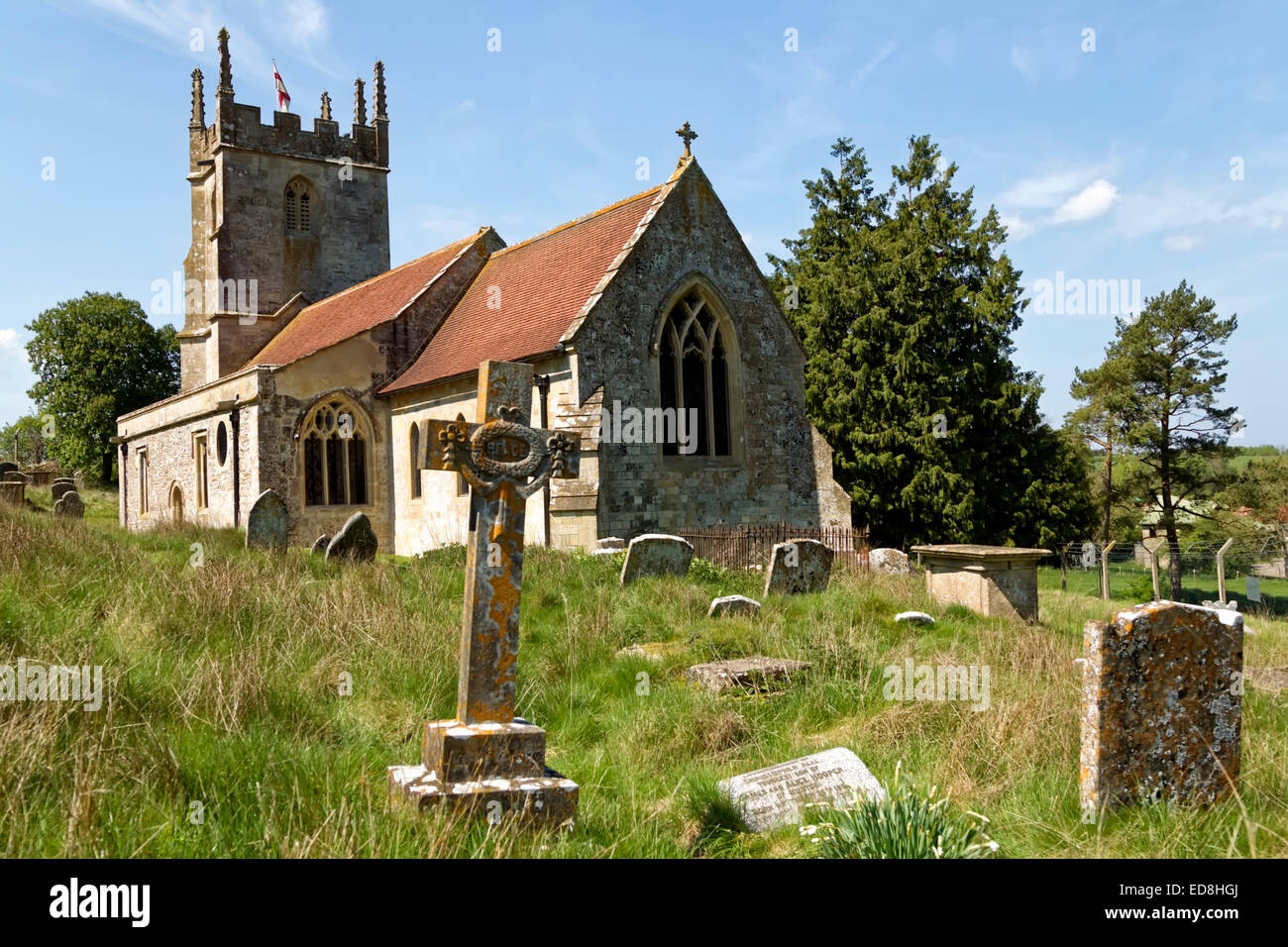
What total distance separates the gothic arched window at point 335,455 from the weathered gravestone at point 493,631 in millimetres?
15979

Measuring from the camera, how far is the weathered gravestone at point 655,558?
11.5 m

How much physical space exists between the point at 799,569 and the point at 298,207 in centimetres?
2314

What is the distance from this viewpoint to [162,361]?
4419cm

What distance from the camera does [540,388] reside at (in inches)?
651

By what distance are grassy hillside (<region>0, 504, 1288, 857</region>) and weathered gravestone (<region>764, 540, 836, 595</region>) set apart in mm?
1436

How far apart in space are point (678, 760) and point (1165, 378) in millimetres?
35015

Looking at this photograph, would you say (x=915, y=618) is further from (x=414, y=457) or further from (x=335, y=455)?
(x=335, y=455)

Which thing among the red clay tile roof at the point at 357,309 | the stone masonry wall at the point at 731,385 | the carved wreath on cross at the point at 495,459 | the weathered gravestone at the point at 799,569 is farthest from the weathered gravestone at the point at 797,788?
the red clay tile roof at the point at 357,309

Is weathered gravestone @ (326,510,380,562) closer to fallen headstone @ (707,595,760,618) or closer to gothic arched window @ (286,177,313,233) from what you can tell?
fallen headstone @ (707,595,760,618)

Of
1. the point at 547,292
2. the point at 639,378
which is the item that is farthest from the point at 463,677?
the point at 547,292

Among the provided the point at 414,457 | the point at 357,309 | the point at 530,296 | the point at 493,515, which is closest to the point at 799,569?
the point at 493,515

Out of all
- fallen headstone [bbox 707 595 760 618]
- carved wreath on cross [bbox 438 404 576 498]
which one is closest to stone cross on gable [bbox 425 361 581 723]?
carved wreath on cross [bbox 438 404 576 498]

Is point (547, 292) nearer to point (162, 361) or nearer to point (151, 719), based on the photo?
point (151, 719)

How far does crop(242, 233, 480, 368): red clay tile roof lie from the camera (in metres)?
22.2
